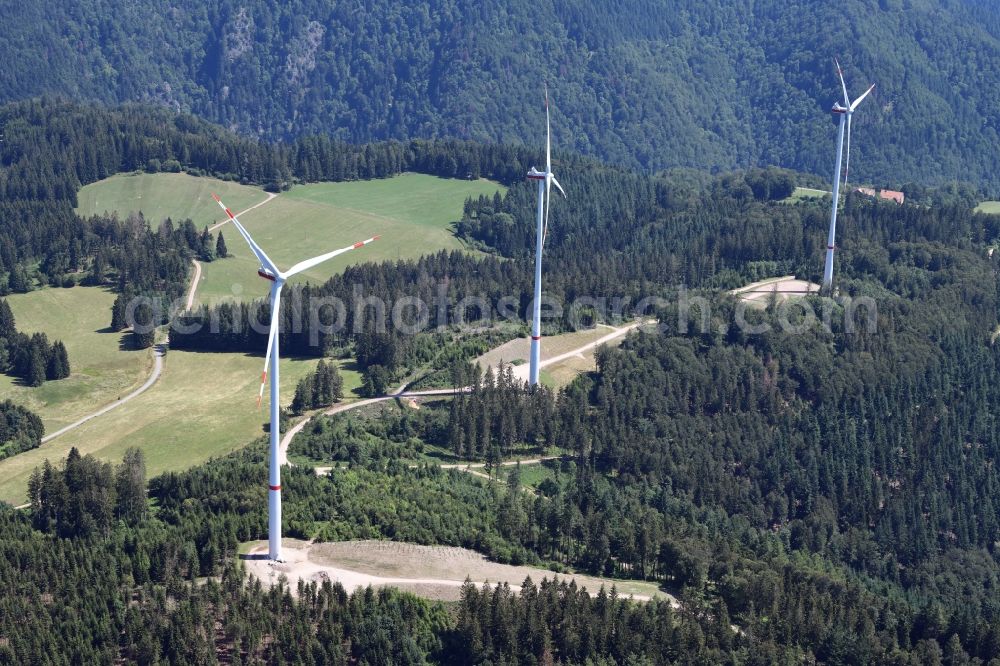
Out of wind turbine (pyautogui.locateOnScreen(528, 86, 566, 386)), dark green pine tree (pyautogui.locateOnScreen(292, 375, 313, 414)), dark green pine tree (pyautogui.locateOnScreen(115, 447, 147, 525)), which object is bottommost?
dark green pine tree (pyautogui.locateOnScreen(115, 447, 147, 525))

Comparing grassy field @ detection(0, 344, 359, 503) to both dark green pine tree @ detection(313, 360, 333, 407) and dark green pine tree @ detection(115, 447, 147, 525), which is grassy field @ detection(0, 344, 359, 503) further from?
dark green pine tree @ detection(115, 447, 147, 525)

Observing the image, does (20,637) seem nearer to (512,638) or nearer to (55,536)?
(55,536)

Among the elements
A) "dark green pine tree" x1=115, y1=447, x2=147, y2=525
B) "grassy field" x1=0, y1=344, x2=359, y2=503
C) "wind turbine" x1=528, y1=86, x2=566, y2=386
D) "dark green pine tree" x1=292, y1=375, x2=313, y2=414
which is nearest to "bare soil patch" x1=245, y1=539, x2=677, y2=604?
"dark green pine tree" x1=115, y1=447, x2=147, y2=525

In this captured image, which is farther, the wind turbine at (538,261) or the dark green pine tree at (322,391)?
the dark green pine tree at (322,391)

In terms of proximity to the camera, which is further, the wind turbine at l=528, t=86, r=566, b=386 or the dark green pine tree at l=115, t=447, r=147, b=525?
the wind turbine at l=528, t=86, r=566, b=386

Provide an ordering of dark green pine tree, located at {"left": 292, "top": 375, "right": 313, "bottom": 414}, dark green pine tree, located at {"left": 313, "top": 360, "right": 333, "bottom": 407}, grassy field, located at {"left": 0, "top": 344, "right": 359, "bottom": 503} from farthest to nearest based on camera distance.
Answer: dark green pine tree, located at {"left": 313, "top": 360, "right": 333, "bottom": 407}, dark green pine tree, located at {"left": 292, "top": 375, "right": 313, "bottom": 414}, grassy field, located at {"left": 0, "top": 344, "right": 359, "bottom": 503}

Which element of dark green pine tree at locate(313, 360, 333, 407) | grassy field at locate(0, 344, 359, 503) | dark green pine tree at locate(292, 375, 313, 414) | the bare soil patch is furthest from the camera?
dark green pine tree at locate(313, 360, 333, 407)

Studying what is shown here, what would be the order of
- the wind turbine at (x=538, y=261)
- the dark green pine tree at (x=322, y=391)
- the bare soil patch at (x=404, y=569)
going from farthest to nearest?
the dark green pine tree at (x=322, y=391)
the wind turbine at (x=538, y=261)
the bare soil patch at (x=404, y=569)

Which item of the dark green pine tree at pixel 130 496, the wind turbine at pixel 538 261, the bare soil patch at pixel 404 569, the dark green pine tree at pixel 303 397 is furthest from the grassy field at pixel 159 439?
the bare soil patch at pixel 404 569

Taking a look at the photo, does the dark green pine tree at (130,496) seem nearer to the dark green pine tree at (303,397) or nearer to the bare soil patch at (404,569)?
the bare soil patch at (404,569)

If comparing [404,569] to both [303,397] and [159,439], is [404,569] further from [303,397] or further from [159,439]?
[159,439]

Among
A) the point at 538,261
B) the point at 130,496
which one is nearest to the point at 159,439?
the point at 130,496
